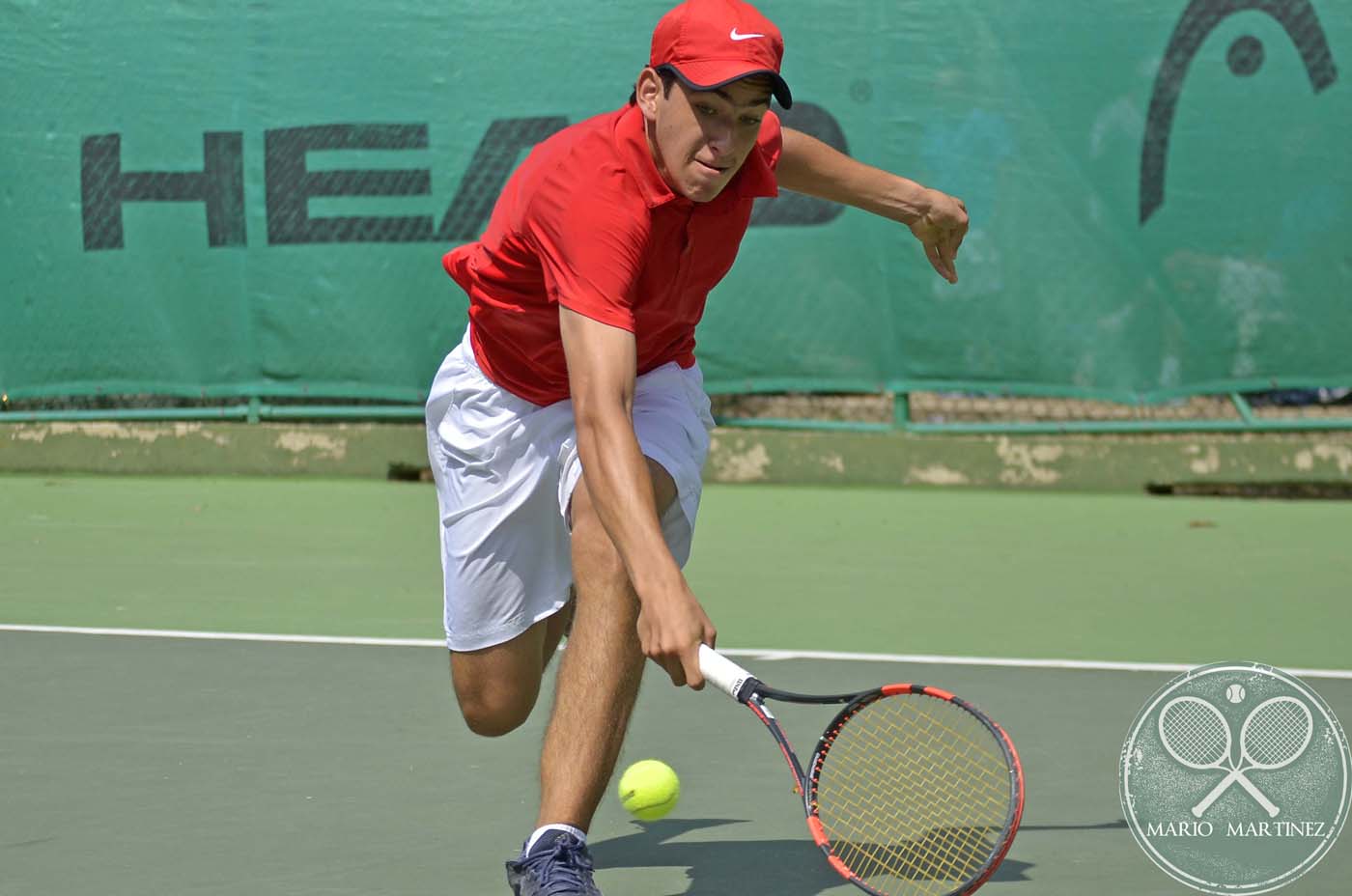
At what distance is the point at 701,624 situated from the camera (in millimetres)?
3104

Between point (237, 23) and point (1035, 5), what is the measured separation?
12.4 ft

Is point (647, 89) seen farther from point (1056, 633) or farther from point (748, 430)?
point (748, 430)

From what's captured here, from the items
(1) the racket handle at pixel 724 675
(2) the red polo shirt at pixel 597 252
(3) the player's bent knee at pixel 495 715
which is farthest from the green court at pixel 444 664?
(2) the red polo shirt at pixel 597 252

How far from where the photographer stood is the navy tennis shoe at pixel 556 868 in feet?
11.0

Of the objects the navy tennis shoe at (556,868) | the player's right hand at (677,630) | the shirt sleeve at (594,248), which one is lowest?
the navy tennis shoe at (556,868)

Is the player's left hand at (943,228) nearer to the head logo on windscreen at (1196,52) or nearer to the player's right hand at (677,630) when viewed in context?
the player's right hand at (677,630)

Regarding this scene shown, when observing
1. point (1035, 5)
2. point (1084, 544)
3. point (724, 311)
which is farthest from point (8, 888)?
point (1035, 5)

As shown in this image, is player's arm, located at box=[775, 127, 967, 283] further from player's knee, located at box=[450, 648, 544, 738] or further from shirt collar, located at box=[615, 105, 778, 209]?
player's knee, located at box=[450, 648, 544, 738]

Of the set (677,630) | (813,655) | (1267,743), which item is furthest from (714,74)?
(813,655)

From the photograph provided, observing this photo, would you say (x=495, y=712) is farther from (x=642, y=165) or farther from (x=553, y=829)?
(x=642, y=165)

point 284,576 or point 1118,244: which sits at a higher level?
point 1118,244

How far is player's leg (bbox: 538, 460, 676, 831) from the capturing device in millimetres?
3480

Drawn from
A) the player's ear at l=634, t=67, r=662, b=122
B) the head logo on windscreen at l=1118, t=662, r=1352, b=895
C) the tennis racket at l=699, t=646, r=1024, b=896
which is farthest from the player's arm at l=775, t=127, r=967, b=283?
the head logo on windscreen at l=1118, t=662, r=1352, b=895

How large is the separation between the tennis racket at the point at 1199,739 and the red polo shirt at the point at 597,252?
131cm
